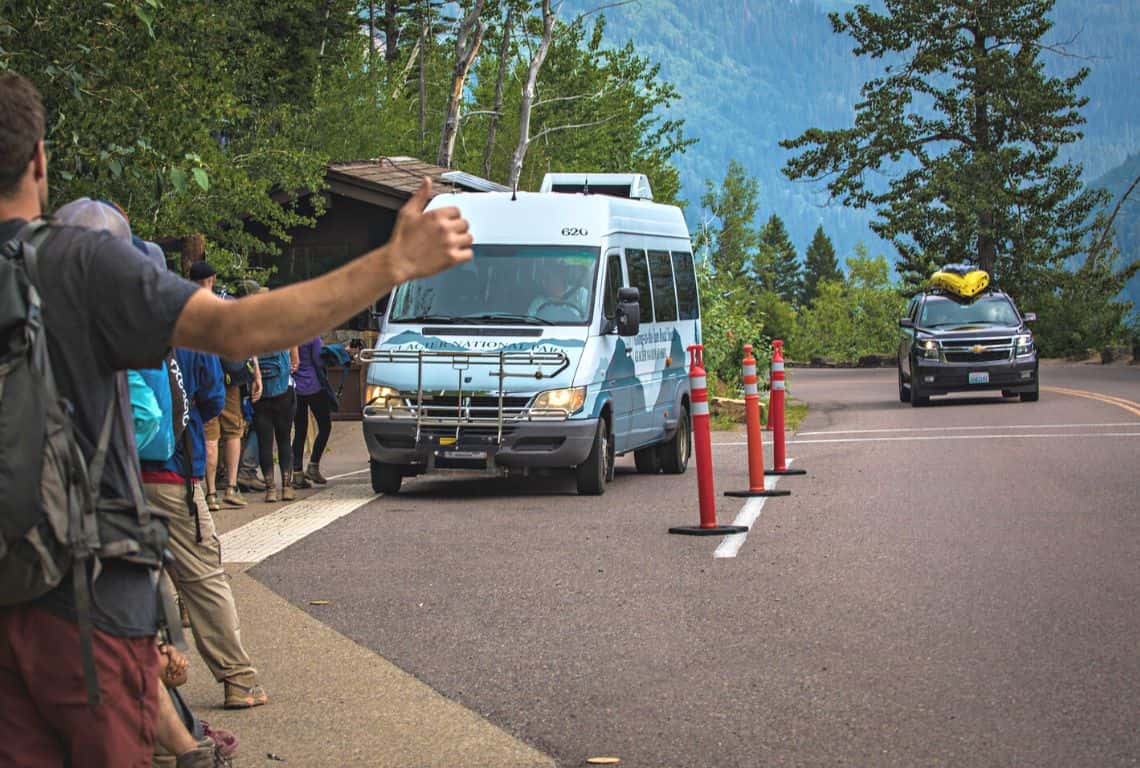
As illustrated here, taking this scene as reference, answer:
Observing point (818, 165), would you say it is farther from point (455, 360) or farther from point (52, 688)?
point (52, 688)

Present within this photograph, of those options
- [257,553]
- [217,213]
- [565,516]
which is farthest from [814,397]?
[257,553]

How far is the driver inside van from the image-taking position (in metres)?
15.4

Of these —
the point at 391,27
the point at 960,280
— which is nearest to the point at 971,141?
the point at 391,27

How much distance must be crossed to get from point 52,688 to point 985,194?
188 ft

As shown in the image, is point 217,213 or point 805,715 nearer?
point 805,715

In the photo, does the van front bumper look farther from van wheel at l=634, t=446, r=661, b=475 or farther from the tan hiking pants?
the tan hiking pants

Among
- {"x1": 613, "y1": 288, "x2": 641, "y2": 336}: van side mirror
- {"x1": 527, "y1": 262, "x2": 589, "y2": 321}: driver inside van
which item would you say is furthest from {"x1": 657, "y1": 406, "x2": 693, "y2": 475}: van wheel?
{"x1": 527, "y1": 262, "x2": 589, "y2": 321}: driver inside van

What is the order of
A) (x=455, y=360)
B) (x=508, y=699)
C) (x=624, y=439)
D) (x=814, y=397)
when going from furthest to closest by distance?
(x=814, y=397), (x=624, y=439), (x=455, y=360), (x=508, y=699)

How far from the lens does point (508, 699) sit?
7082 mm

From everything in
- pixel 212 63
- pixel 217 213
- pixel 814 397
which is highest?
pixel 212 63

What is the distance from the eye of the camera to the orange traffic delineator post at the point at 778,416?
16.0 m

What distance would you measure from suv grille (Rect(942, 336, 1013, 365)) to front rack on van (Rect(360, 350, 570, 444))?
582 inches

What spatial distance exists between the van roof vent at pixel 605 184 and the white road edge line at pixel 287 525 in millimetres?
5418

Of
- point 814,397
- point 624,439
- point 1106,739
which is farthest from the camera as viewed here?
point 814,397
